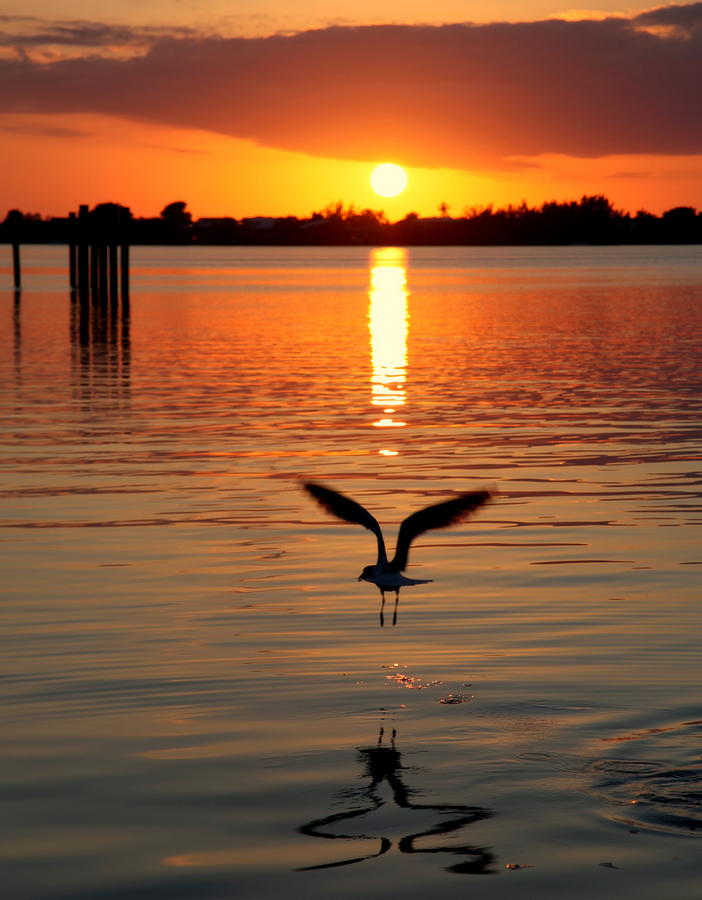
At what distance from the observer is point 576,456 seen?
869 inches

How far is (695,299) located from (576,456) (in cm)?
6248

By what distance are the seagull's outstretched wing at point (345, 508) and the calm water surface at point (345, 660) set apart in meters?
1.49

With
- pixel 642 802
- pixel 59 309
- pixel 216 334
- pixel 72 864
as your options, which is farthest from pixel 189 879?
pixel 59 309

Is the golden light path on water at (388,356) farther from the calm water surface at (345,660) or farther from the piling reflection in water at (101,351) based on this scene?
the piling reflection in water at (101,351)

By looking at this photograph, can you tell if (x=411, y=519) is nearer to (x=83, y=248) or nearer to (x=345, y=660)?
(x=345, y=660)

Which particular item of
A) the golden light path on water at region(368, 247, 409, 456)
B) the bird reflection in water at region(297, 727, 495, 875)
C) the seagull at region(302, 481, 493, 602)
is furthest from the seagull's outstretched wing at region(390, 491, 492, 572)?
the golden light path on water at region(368, 247, 409, 456)

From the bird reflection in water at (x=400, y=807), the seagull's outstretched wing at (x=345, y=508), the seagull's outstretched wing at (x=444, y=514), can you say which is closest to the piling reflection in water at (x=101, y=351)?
the seagull's outstretched wing at (x=345, y=508)

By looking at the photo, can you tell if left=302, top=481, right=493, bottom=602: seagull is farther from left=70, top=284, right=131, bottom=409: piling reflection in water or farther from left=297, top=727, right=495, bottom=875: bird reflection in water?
left=70, top=284, right=131, bottom=409: piling reflection in water

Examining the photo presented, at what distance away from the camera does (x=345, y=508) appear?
906cm

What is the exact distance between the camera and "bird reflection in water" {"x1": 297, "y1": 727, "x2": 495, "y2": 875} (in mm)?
7707

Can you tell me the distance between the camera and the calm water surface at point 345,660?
7.81 meters

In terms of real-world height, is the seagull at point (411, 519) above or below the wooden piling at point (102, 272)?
below

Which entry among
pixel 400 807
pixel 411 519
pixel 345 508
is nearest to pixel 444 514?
pixel 411 519

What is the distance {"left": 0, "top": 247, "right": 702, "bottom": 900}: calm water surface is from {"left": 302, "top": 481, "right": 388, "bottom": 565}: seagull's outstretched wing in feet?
4.89
